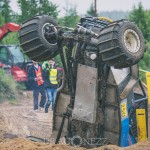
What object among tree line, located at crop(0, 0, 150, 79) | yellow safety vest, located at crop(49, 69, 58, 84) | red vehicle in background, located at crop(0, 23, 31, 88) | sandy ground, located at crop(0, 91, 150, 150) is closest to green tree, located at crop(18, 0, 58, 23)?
tree line, located at crop(0, 0, 150, 79)

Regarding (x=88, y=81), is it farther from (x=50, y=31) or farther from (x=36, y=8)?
(x=36, y=8)

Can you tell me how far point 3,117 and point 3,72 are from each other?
6.01 m

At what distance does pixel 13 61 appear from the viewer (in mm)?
20953

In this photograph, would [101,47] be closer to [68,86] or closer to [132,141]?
[68,86]

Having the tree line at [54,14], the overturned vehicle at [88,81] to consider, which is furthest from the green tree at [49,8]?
the overturned vehicle at [88,81]

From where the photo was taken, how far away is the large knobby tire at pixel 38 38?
21.6 feet

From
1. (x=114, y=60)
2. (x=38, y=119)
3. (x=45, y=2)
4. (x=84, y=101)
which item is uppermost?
(x=45, y=2)

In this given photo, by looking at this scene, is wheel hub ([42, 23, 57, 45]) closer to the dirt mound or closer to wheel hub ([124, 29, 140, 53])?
wheel hub ([124, 29, 140, 53])

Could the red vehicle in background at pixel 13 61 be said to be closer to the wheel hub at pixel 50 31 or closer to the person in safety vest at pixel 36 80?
the person in safety vest at pixel 36 80

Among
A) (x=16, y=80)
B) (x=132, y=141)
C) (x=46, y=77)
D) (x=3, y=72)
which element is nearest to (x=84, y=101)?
(x=132, y=141)

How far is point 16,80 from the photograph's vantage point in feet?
63.1

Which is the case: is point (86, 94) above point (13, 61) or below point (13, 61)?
below

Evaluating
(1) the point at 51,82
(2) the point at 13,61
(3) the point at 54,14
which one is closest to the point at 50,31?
(1) the point at 51,82

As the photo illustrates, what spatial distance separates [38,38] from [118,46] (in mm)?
1583
